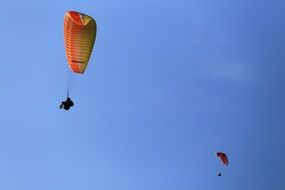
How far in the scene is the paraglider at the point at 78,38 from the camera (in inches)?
2611

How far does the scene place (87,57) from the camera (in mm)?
68750

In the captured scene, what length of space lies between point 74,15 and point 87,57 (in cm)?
483

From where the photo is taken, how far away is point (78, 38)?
67.2 metres

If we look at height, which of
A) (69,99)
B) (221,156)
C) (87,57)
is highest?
(221,156)

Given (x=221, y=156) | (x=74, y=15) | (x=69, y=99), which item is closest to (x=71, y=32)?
(x=74, y=15)

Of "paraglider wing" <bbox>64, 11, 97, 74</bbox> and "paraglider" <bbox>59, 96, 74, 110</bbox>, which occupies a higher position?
"paraglider wing" <bbox>64, 11, 97, 74</bbox>

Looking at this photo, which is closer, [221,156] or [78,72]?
[78,72]

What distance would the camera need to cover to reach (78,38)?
67250 mm

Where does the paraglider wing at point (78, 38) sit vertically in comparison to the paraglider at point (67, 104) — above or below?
above

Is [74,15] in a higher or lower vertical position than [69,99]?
higher

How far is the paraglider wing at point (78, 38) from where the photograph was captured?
66.3 m

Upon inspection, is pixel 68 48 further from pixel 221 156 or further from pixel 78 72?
pixel 221 156

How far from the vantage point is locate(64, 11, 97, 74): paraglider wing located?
6631 cm

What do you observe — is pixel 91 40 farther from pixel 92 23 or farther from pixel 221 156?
pixel 221 156
